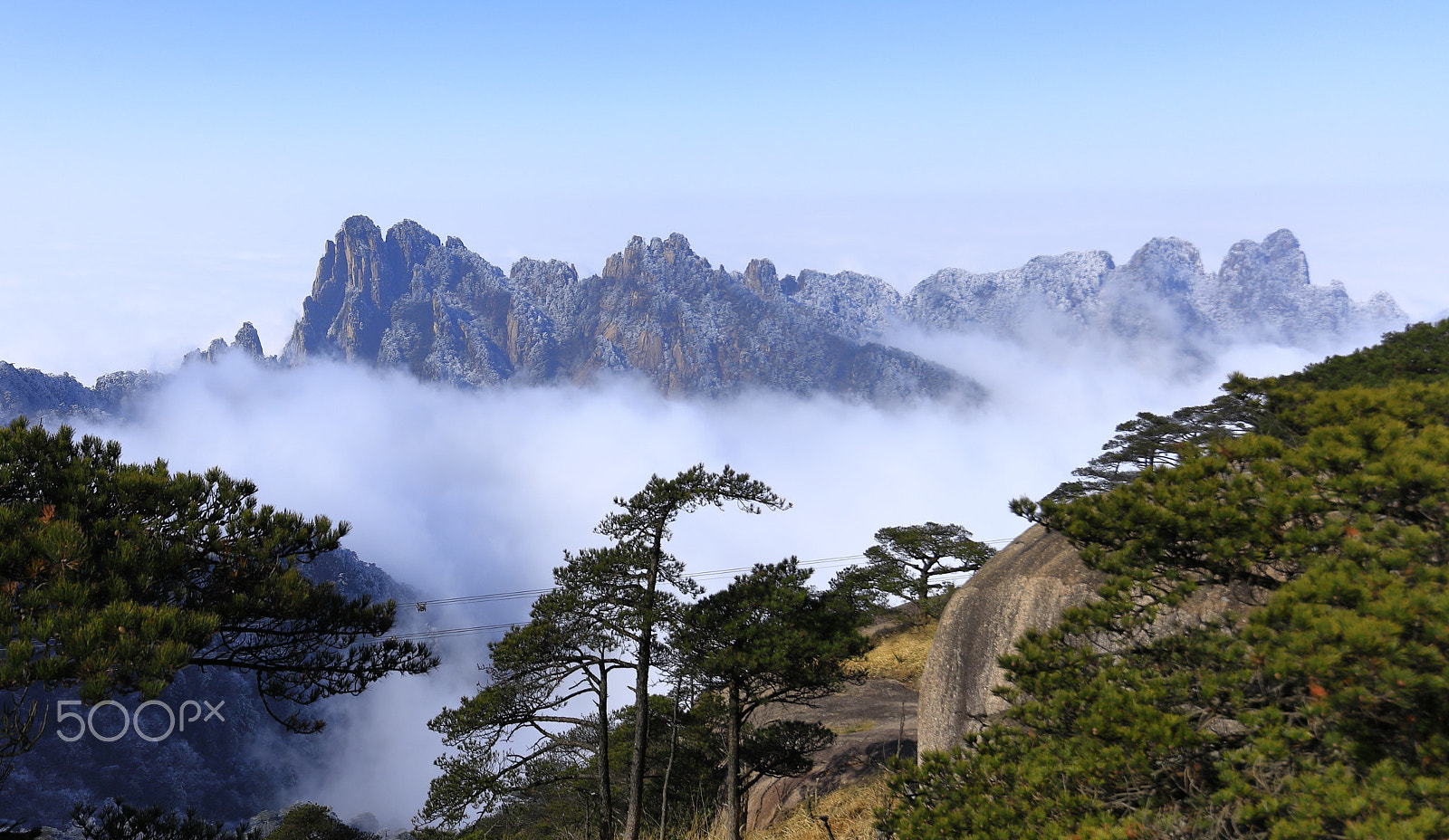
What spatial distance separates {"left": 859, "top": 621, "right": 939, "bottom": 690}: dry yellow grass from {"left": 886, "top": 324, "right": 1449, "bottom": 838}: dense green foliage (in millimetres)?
18130

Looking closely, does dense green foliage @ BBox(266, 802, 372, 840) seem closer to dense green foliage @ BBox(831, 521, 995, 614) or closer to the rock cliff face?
dense green foliage @ BBox(831, 521, 995, 614)

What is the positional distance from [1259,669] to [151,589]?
34.5ft

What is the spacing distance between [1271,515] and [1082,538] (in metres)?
1.85

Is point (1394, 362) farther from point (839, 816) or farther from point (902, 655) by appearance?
point (839, 816)

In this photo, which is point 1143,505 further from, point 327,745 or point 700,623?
point 327,745

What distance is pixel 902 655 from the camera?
31.7 meters

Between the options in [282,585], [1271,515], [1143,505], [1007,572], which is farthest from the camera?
[1007,572]

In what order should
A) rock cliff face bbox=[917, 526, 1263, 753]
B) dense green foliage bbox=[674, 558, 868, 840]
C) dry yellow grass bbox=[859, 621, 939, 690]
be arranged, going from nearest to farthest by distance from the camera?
rock cliff face bbox=[917, 526, 1263, 753] → dense green foliage bbox=[674, 558, 868, 840] → dry yellow grass bbox=[859, 621, 939, 690]

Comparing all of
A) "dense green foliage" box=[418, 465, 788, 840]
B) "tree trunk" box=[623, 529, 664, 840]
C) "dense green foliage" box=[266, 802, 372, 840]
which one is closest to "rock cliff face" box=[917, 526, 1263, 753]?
"dense green foliage" box=[418, 465, 788, 840]

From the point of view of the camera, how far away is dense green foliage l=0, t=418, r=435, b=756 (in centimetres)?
650

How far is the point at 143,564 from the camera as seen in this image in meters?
7.84

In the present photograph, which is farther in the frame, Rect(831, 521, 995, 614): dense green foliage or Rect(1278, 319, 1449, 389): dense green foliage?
Rect(831, 521, 995, 614): dense green foliage

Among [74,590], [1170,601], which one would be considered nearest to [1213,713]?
[1170,601]

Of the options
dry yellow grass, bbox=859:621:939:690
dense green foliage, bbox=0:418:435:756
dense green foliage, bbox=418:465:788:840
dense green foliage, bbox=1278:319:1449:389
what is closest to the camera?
dense green foliage, bbox=0:418:435:756
